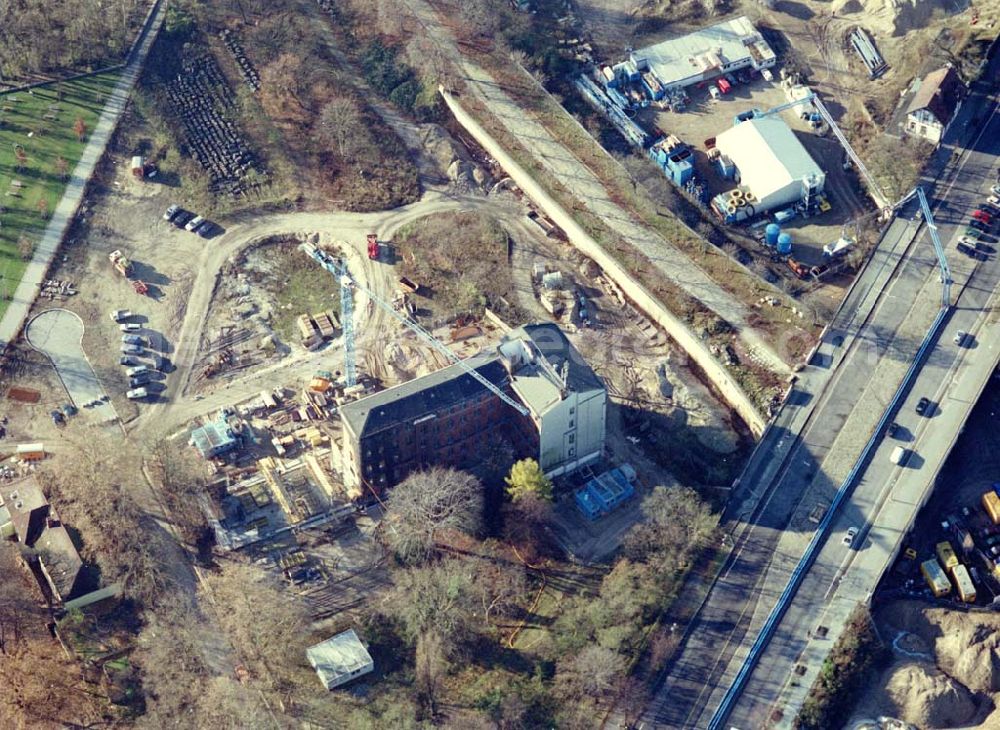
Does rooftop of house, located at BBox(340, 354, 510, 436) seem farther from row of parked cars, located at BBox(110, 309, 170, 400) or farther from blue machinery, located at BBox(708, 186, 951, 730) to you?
blue machinery, located at BBox(708, 186, 951, 730)

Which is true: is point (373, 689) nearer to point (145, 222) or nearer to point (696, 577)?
point (696, 577)

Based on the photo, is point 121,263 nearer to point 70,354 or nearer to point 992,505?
point 70,354

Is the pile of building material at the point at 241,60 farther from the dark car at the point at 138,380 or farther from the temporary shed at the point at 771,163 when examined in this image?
the temporary shed at the point at 771,163

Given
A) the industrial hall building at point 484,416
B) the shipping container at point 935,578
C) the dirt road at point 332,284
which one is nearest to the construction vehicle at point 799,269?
the industrial hall building at point 484,416

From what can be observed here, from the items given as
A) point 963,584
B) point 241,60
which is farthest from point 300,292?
point 963,584

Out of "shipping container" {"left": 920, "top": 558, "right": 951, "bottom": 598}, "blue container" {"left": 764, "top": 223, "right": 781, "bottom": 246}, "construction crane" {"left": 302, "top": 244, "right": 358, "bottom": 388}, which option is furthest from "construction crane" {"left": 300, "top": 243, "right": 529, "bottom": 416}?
"shipping container" {"left": 920, "top": 558, "right": 951, "bottom": 598}

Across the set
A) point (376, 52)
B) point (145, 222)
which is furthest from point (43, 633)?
point (376, 52)
